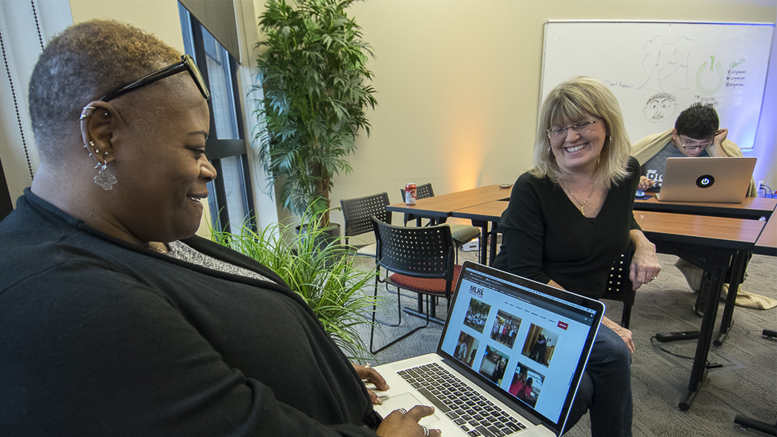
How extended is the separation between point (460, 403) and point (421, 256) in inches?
48.7

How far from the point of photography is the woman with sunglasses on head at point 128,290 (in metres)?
0.38

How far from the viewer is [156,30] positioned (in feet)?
4.35

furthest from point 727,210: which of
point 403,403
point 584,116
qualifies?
point 403,403

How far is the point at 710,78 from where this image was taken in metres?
4.88

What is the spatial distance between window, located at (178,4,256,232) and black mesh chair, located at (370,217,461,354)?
84 cm

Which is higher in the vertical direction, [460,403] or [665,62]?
[665,62]

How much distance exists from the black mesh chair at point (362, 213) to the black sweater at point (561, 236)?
155 centimetres

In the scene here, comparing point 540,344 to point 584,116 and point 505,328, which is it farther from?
point 584,116

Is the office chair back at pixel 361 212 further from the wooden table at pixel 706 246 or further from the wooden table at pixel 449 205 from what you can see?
the wooden table at pixel 706 246

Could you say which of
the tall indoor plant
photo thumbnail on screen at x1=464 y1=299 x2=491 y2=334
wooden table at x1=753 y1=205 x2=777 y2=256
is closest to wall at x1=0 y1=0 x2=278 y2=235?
photo thumbnail on screen at x1=464 y1=299 x2=491 y2=334

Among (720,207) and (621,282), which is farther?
(720,207)

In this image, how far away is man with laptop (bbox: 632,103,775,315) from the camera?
267 cm

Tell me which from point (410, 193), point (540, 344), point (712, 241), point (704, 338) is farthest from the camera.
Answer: point (410, 193)

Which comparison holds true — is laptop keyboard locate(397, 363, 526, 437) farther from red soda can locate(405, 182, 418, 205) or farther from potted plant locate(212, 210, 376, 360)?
red soda can locate(405, 182, 418, 205)
